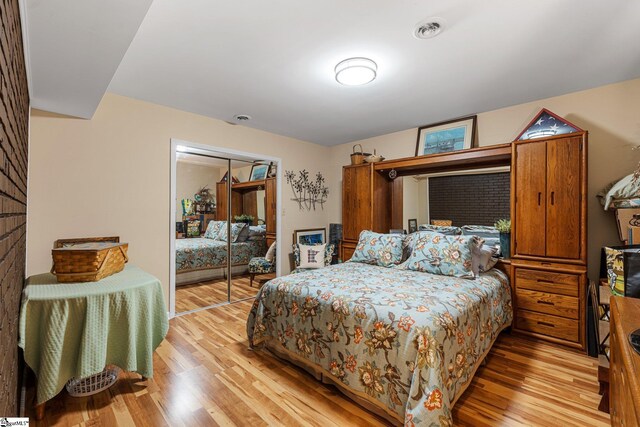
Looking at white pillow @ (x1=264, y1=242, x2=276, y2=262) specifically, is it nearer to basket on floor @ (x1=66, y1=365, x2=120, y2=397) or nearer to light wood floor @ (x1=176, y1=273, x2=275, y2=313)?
light wood floor @ (x1=176, y1=273, x2=275, y2=313)

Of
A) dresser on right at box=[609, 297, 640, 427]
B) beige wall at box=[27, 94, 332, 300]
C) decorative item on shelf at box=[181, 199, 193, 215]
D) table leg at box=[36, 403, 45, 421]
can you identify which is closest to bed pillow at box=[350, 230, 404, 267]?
dresser on right at box=[609, 297, 640, 427]

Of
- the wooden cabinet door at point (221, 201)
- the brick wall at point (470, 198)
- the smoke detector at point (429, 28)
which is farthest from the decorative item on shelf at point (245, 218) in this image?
the smoke detector at point (429, 28)

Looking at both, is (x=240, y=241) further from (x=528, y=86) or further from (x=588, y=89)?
(x=588, y=89)

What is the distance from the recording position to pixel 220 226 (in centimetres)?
382

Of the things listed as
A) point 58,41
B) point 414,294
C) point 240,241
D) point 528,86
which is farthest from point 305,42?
point 240,241

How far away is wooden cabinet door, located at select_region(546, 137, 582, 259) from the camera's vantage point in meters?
2.54

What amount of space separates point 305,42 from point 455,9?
0.96 m

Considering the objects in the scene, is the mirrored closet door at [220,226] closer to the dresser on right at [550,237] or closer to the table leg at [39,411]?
the table leg at [39,411]

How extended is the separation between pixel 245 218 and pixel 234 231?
0.25 m

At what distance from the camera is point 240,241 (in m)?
4.07

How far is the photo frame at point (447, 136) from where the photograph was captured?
346 cm

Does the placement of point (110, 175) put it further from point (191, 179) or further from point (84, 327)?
point (84, 327)

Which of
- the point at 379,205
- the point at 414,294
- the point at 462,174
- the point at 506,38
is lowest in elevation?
the point at 414,294

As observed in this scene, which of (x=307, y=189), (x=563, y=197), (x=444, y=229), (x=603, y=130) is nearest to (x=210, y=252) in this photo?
(x=307, y=189)
